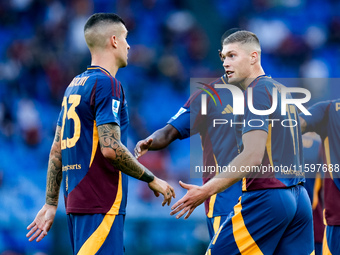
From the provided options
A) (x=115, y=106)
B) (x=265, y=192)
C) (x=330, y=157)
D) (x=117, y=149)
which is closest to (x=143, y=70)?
(x=330, y=157)

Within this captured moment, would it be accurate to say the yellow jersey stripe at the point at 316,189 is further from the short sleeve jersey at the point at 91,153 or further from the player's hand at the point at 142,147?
the short sleeve jersey at the point at 91,153

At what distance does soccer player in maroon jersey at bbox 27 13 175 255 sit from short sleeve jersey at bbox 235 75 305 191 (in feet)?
2.80

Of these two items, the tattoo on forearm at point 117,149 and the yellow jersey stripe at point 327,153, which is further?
the yellow jersey stripe at point 327,153

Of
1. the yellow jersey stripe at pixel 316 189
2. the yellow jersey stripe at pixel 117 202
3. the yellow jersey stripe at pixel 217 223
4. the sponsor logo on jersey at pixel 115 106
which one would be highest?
the sponsor logo on jersey at pixel 115 106

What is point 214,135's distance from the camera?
6.42 m

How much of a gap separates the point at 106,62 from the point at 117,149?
0.97m

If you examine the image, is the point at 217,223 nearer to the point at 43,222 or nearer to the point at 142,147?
the point at 142,147

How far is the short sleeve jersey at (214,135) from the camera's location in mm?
6192

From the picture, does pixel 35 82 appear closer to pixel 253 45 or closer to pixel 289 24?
pixel 289 24

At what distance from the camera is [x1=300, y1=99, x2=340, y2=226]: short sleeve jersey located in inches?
246

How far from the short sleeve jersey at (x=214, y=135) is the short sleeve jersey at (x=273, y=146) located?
1174 mm

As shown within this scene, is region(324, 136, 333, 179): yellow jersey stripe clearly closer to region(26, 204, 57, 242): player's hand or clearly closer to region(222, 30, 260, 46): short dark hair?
region(222, 30, 260, 46): short dark hair

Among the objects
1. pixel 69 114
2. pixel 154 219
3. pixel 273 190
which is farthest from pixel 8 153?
pixel 273 190

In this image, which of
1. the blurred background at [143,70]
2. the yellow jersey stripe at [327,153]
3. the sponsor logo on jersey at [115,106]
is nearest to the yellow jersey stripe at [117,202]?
the sponsor logo on jersey at [115,106]
